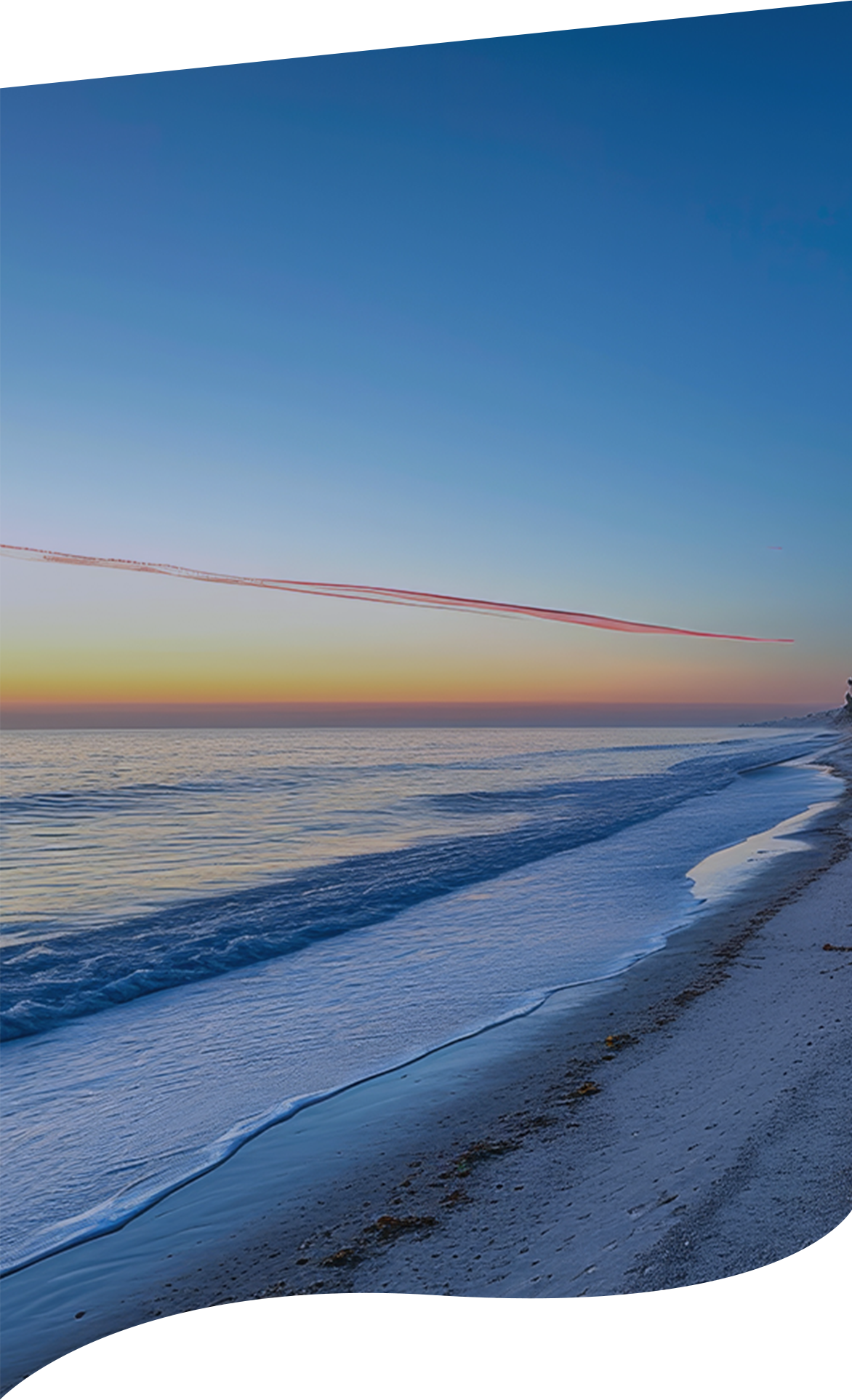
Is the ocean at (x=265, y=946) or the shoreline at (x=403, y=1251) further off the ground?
the shoreline at (x=403, y=1251)

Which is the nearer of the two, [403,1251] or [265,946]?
[403,1251]

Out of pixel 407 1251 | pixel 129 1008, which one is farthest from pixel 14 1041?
pixel 407 1251

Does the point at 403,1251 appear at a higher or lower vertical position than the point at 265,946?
higher

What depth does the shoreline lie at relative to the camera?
9.85ft

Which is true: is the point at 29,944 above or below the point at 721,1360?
below

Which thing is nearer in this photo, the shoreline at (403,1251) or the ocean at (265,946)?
the shoreline at (403,1251)

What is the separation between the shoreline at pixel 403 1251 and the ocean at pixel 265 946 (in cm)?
68

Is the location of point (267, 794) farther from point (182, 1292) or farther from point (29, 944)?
point (182, 1292)

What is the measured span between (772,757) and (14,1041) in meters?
61.4

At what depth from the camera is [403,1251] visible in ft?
12.4

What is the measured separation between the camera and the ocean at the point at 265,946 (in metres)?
5.61

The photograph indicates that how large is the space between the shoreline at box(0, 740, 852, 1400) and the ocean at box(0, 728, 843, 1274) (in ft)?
2.23

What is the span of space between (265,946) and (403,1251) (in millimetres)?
7838

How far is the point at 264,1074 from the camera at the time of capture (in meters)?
6.49
